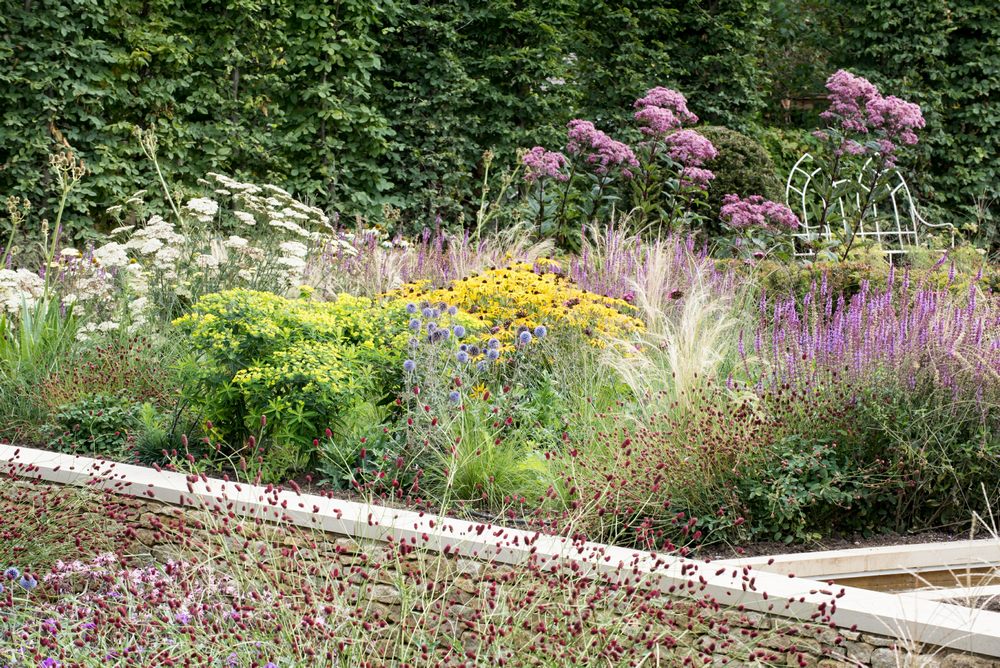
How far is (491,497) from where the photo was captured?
338 centimetres

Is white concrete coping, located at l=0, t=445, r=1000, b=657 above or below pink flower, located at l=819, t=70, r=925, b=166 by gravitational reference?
below

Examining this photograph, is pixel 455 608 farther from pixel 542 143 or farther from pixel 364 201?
pixel 542 143

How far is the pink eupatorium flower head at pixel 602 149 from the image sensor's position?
25.4ft

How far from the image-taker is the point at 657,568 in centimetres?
265

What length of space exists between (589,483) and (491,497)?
0.35 metres

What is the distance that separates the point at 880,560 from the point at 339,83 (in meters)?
6.31

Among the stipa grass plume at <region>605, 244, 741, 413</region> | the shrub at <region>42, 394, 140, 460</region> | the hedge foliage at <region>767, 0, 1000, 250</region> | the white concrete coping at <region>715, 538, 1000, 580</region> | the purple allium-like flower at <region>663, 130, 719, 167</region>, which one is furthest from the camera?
the hedge foliage at <region>767, 0, 1000, 250</region>

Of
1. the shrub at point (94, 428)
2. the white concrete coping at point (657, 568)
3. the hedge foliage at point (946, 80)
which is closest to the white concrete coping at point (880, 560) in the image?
the white concrete coping at point (657, 568)

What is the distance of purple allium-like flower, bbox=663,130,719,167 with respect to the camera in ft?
24.8

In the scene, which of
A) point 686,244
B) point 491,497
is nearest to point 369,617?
point 491,497

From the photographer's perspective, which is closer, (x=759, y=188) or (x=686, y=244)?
(x=686, y=244)

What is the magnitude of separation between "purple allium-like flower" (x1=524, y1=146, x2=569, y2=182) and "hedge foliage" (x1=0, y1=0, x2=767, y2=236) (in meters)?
1.28

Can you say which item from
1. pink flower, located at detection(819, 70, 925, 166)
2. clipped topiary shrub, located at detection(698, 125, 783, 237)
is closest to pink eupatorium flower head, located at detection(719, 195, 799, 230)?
pink flower, located at detection(819, 70, 925, 166)

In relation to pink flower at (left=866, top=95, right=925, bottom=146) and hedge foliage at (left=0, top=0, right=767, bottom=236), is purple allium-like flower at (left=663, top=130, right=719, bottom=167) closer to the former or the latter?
pink flower at (left=866, top=95, right=925, bottom=146)
